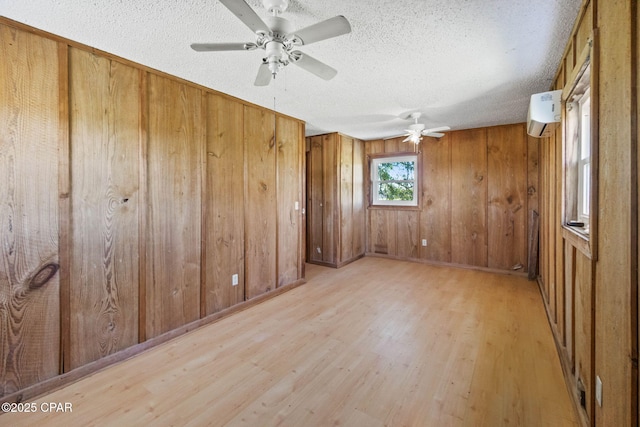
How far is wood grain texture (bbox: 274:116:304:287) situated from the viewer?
12.6 ft

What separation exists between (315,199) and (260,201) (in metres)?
2.09

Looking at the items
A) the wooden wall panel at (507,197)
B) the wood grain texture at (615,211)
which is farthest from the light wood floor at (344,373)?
the wooden wall panel at (507,197)

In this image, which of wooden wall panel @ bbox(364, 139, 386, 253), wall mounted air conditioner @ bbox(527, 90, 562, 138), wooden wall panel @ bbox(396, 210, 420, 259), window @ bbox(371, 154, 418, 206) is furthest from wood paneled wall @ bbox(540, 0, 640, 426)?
wooden wall panel @ bbox(364, 139, 386, 253)

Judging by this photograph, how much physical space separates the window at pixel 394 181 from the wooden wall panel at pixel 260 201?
9.36 ft

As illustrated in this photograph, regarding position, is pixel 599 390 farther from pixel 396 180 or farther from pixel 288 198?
pixel 396 180

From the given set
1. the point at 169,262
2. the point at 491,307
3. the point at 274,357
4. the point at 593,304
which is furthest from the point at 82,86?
the point at 491,307

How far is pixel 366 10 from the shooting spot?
5.51ft

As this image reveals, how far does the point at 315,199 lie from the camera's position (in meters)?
5.51

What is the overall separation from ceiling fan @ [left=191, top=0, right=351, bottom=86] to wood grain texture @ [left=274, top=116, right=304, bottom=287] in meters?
2.03

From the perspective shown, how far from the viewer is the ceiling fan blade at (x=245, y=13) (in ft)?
4.26

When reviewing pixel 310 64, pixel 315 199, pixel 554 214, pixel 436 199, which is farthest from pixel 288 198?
pixel 554 214

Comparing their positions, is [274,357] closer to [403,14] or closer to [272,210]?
[272,210]

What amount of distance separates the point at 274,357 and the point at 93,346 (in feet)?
4.46

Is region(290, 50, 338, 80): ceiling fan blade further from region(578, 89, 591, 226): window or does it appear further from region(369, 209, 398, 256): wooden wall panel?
region(369, 209, 398, 256): wooden wall panel
